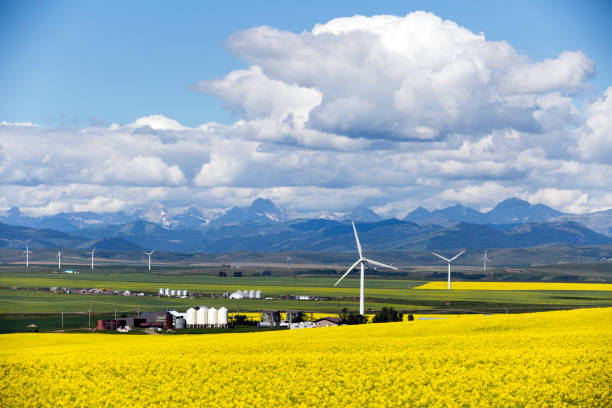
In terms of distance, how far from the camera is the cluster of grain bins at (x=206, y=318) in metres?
144

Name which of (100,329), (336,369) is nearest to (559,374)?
(336,369)

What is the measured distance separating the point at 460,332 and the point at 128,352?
31971 millimetres

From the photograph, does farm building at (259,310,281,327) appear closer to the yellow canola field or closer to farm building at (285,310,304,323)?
farm building at (285,310,304,323)

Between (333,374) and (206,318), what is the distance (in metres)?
101

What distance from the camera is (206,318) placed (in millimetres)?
144625

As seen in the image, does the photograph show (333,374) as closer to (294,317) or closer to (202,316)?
(294,317)

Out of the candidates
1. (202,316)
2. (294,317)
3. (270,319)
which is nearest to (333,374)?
(270,319)

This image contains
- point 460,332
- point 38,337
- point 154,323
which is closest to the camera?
point 460,332

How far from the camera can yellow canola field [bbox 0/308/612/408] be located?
40750 millimetres

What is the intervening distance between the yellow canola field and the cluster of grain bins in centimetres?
7931

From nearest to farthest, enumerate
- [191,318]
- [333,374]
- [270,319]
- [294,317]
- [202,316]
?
[333,374] → [270,319] → [202,316] → [191,318] → [294,317]

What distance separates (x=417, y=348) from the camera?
58.2 m

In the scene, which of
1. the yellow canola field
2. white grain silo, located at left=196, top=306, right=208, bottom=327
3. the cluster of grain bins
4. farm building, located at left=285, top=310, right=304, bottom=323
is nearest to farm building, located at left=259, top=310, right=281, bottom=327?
farm building, located at left=285, top=310, right=304, bottom=323

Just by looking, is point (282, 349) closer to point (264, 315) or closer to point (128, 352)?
point (128, 352)
